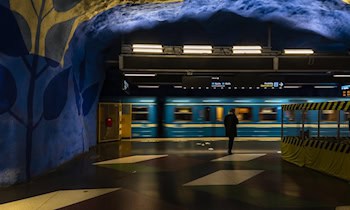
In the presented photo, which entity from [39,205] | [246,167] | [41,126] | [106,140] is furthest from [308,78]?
[39,205]

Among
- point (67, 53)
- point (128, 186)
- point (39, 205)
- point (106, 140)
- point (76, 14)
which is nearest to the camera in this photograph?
point (39, 205)

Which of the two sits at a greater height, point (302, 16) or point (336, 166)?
point (302, 16)

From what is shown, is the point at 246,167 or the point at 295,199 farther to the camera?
the point at 246,167

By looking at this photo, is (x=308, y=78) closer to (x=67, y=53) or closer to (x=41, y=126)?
(x=67, y=53)

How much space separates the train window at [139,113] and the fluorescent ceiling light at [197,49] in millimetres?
6451

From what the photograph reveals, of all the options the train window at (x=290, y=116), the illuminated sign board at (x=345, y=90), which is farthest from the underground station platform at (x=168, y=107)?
the illuminated sign board at (x=345, y=90)

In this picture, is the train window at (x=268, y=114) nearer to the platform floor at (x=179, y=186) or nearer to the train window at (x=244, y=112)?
the train window at (x=244, y=112)

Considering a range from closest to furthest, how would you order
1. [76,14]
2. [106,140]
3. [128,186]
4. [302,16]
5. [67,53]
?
[128,186], [76,14], [67,53], [302,16], [106,140]

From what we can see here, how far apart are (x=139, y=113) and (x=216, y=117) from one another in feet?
14.8

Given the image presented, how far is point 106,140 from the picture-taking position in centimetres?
1758

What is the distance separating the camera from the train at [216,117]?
18688mm

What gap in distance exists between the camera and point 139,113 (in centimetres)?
1906

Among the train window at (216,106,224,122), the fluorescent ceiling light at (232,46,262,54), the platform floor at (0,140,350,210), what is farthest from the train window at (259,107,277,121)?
the platform floor at (0,140,350,210)

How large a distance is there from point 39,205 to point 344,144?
24.9 ft
